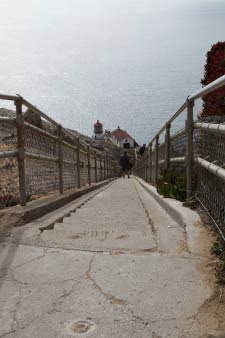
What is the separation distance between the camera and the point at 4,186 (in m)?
5.41

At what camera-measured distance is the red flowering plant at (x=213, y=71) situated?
10.9 meters

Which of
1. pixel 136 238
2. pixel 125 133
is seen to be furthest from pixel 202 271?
pixel 125 133

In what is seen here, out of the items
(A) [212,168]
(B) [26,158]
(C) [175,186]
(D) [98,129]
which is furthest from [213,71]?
(D) [98,129]

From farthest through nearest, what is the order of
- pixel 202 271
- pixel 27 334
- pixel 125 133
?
pixel 125 133, pixel 202 271, pixel 27 334

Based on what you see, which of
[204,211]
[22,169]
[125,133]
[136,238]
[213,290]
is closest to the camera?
[213,290]

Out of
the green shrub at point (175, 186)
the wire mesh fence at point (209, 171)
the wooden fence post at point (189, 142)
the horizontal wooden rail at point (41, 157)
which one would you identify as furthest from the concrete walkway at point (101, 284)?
the horizontal wooden rail at point (41, 157)

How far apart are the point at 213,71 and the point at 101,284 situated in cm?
1158

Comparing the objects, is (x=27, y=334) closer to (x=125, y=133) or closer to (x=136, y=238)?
(x=136, y=238)

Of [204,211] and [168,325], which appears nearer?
[168,325]

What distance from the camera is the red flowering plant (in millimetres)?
10875

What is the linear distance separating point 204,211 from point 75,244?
1.35 m

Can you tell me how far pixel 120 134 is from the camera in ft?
320

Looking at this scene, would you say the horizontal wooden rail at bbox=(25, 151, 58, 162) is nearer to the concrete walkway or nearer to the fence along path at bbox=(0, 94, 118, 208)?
the fence along path at bbox=(0, 94, 118, 208)

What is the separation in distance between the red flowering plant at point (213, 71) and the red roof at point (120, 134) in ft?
265
